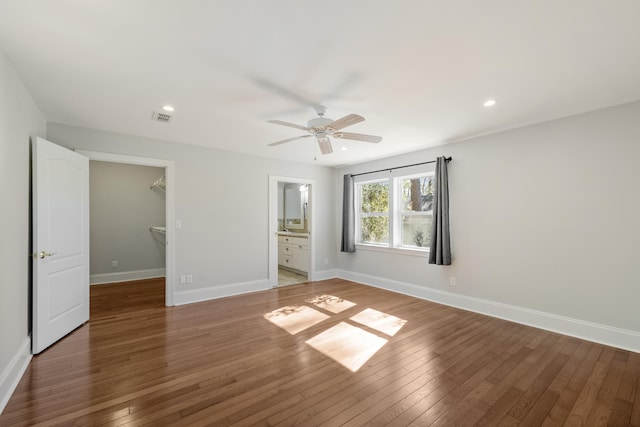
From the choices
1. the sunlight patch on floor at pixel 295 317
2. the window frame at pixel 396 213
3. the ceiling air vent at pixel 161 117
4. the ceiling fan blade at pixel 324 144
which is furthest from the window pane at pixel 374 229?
the ceiling air vent at pixel 161 117

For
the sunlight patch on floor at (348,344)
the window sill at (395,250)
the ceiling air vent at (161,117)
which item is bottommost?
the sunlight patch on floor at (348,344)

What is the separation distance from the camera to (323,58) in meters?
2.05

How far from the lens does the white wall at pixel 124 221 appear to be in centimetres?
554

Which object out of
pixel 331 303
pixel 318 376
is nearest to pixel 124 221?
pixel 331 303

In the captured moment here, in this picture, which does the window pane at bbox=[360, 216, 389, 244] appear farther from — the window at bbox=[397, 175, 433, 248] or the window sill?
the window at bbox=[397, 175, 433, 248]

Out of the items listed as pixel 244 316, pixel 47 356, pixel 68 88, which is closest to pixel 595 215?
pixel 244 316

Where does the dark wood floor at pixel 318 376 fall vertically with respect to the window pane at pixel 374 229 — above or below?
below

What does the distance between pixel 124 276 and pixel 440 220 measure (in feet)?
20.4

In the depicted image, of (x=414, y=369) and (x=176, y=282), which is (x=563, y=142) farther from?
(x=176, y=282)

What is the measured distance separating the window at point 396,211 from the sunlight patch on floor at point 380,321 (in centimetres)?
160

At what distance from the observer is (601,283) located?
2977 mm

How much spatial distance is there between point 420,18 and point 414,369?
264 centimetres

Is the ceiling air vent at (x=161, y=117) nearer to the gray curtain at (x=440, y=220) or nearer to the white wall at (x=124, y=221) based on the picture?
the white wall at (x=124, y=221)

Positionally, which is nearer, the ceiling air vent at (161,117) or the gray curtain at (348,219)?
the ceiling air vent at (161,117)
